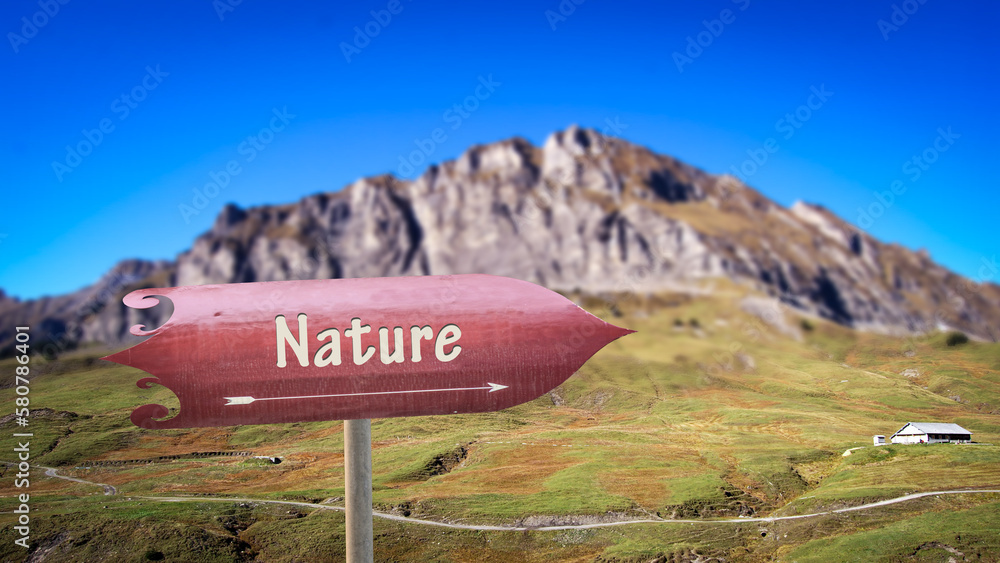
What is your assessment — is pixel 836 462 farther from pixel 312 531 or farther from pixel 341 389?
pixel 341 389

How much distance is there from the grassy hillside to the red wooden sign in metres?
17.4

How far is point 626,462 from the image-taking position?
63.1 meters

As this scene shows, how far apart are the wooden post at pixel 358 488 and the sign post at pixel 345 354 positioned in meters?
0.04

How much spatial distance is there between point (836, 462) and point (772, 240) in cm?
9805

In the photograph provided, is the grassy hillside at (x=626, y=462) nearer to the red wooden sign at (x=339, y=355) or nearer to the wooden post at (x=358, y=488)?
the red wooden sign at (x=339, y=355)

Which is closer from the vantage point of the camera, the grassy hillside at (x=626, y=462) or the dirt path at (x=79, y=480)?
the grassy hillside at (x=626, y=462)

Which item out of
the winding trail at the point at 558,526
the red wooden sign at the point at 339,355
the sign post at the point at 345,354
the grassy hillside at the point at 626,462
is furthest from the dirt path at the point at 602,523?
the red wooden sign at the point at 339,355

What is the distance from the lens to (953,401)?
188 ft

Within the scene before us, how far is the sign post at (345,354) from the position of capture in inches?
451

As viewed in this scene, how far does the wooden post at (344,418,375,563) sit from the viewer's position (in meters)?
12.1

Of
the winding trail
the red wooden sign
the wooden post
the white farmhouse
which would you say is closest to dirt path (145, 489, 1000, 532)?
the winding trail

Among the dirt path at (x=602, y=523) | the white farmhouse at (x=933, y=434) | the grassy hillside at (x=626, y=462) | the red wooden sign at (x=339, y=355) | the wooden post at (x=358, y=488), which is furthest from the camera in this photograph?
the white farmhouse at (x=933, y=434)

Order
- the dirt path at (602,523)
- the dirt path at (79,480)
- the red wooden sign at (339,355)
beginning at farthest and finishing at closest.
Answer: the dirt path at (79,480), the dirt path at (602,523), the red wooden sign at (339,355)

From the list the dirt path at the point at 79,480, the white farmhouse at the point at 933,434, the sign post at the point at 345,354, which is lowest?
the dirt path at the point at 79,480
